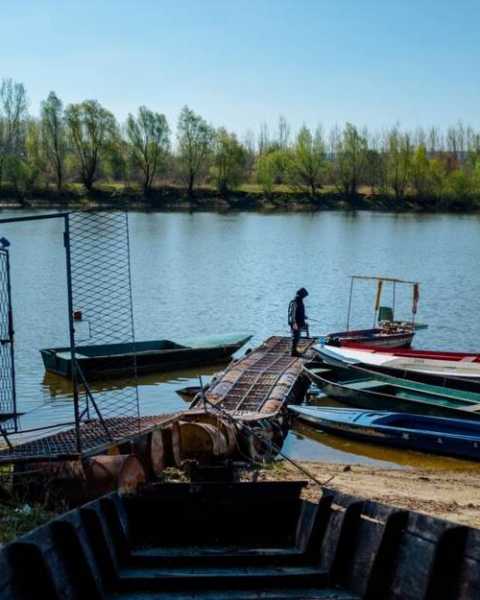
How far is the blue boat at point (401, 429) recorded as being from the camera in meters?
15.1

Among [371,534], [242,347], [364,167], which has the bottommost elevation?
[242,347]

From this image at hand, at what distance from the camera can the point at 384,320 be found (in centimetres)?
2719

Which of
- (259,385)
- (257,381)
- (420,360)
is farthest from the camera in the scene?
(420,360)

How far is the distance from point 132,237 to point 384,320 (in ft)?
128

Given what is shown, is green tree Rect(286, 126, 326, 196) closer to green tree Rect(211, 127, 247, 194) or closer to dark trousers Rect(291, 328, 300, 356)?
green tree Rect(211, 127, 247, 194)

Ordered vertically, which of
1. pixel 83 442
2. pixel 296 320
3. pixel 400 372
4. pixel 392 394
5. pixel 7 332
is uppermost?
pixel 7 332

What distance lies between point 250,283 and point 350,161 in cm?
6753

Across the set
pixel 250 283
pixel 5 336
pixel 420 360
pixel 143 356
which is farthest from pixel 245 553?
pixel 250 283

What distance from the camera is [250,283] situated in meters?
40.8

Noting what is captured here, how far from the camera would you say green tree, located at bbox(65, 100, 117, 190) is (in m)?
95.3

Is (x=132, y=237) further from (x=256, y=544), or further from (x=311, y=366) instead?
(x=256, y=544)

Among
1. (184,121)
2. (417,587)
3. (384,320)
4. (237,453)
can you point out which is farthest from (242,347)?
A: (184,121)

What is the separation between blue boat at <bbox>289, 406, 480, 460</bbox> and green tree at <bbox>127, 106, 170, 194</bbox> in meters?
83.2

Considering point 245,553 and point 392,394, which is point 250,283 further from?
point 245,553
